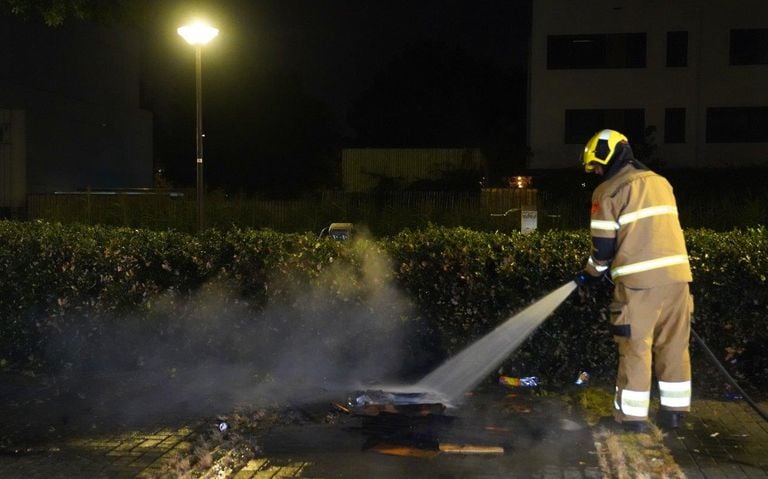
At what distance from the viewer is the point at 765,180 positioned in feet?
97.5

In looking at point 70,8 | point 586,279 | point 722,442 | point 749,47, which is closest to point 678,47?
point 749,47

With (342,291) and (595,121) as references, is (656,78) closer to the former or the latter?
(595,121)

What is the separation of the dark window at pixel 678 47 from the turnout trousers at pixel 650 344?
30.9 meters

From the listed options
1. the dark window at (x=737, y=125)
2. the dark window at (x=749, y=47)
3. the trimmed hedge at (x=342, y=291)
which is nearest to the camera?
the trimmed hedge at (x=342, y=291)

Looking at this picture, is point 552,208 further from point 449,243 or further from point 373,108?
point 373,108

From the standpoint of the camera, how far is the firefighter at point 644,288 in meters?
5.13

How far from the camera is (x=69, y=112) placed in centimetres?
2980

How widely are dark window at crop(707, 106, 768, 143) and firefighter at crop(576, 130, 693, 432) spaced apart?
30773mm

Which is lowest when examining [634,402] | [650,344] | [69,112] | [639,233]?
[634,402]

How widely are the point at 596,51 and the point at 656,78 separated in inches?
106

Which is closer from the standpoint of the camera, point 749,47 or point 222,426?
point 222,426

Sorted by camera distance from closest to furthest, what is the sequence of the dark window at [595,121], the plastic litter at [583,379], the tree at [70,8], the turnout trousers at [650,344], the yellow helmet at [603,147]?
1. the turnout trousers at [650,344]
2. the yellow helmet at [603,147]
3. the plastic litter at [583,379]
4. the tree at [70,8]
5. the dark window at [595,121]

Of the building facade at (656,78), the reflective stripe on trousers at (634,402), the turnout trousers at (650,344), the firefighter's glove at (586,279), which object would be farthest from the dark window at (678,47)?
the reflective stripe on trousers at (634,402)

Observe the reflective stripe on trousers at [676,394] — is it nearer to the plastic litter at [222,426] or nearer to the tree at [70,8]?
the plastic litter at [222,426]
